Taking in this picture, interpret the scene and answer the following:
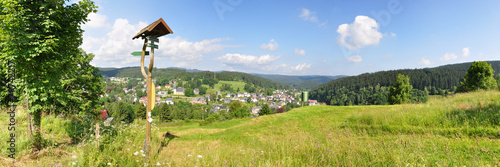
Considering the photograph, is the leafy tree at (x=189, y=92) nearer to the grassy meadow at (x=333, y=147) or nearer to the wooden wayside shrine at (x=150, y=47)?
the grassy meadow at (x=333, y=147)

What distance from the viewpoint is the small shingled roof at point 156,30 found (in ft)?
15.6

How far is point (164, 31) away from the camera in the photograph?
16.9ft

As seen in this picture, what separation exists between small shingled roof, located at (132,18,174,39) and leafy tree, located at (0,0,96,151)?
7.32 feet

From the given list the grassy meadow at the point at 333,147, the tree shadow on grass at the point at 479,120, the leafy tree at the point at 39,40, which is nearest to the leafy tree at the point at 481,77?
the tree shadow on grass at the point at 479,120

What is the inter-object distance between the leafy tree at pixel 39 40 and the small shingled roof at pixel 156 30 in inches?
87.8

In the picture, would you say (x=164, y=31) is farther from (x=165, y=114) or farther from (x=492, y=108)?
(x=165, y=114)

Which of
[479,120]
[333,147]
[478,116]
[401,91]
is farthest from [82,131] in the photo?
[401,91]

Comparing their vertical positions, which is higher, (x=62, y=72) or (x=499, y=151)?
(x=62, y=72)

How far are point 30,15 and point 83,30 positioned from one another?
1.20 metres

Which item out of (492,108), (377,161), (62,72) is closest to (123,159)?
(62,72)

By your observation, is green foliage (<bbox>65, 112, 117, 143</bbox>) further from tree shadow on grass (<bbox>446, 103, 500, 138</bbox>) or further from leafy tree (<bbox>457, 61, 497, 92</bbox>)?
leafy tree (<bbox>457, 61, 497, 92</bbox>)

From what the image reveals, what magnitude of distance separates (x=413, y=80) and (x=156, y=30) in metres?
150

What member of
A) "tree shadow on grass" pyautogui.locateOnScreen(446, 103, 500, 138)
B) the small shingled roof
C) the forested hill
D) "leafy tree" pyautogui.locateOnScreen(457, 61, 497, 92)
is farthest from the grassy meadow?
the forested hill

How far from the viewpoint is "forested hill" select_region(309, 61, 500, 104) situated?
102369 mm
